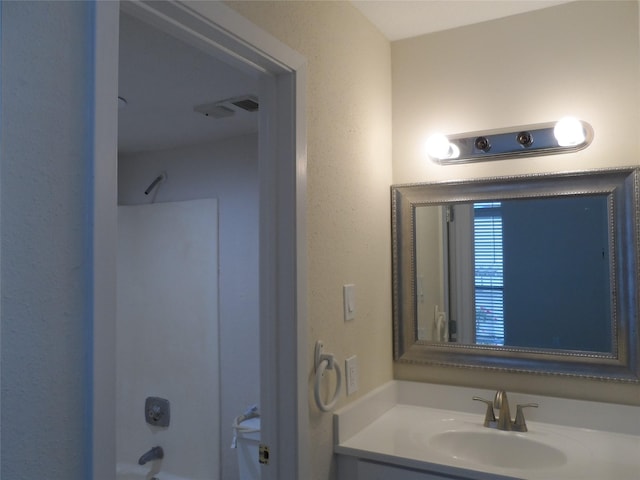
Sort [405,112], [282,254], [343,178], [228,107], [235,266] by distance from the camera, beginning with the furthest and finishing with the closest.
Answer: [235,266] < [228,107] < [405,112] < [343,178] < [282,254]

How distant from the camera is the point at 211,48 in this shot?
123 cm

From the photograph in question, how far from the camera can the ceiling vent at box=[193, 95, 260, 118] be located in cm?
236

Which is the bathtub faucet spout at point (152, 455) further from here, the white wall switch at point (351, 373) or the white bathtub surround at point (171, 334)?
the white wall switch at point (351, 373)

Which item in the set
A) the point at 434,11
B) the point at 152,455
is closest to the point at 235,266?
the point at 152,455

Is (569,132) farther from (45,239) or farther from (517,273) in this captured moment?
(45,239)

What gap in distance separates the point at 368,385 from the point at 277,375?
577mm

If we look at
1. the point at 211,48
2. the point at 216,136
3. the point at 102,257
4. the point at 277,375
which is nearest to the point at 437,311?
the point at 277,375

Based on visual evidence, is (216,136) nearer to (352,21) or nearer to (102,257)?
(352,21)

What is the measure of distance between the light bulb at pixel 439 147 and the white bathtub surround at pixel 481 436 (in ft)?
3.01

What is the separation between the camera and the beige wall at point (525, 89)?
181 cm

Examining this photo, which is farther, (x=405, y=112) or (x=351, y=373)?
(x=405, y=112)

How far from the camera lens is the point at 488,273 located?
200cm

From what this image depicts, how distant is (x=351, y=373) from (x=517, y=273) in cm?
74

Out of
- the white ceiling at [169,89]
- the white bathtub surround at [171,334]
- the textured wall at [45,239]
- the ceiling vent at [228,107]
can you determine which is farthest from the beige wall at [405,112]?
the white bathtub surround at [171,334]
